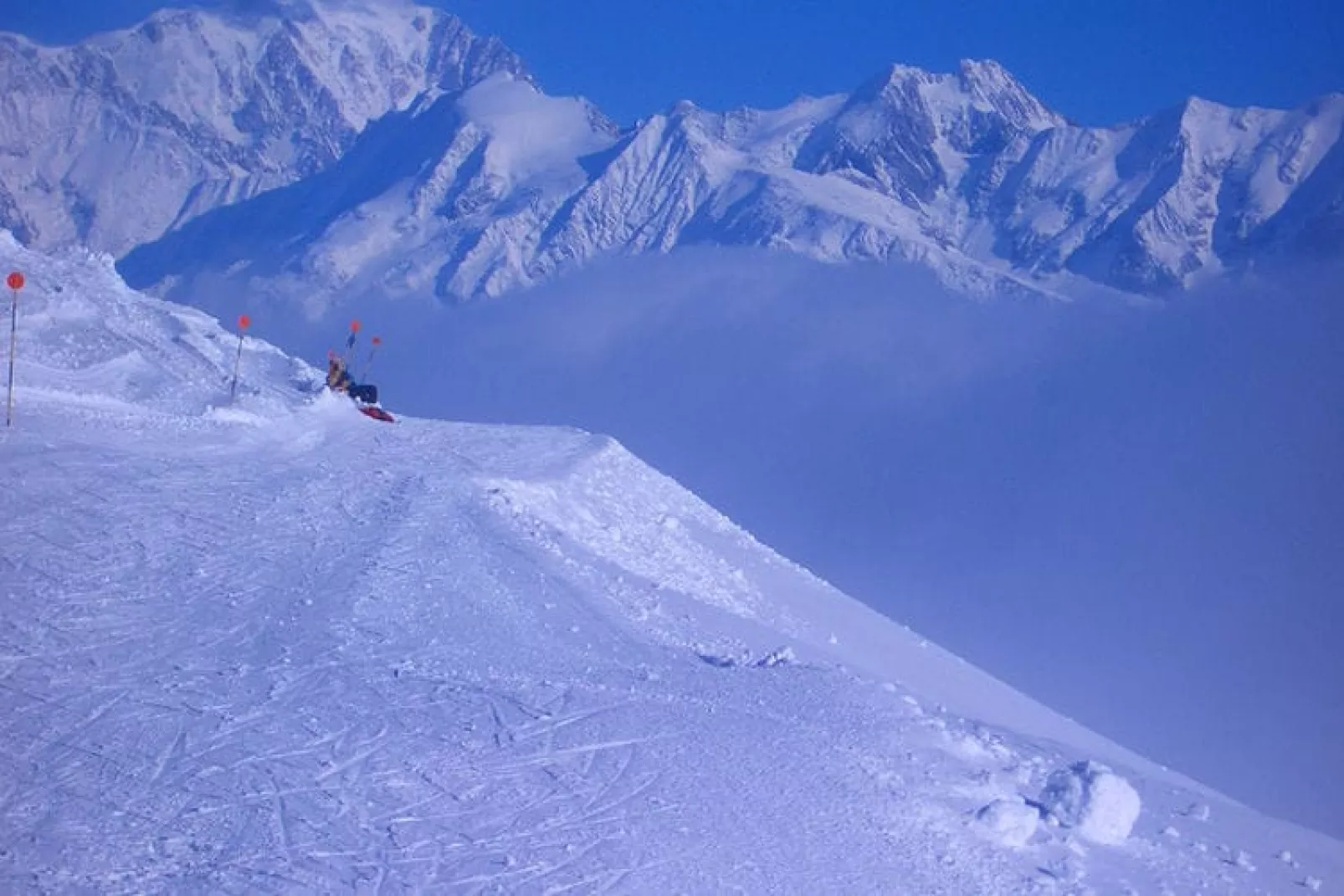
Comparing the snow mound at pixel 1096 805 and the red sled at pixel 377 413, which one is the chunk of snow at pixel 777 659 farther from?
the red sled at pixel 377 413

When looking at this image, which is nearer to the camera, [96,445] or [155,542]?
[155,542]

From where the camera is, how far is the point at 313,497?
23.7 m

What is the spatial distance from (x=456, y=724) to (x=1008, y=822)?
21.1 ft

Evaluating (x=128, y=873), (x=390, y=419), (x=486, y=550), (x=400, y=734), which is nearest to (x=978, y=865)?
(x=400, y=734)

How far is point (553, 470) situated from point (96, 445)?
1005 centimetres

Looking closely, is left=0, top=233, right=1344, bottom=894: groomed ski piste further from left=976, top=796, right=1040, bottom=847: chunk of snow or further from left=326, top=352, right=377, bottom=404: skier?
left=326, top=352, right=377, bottom=404: skier

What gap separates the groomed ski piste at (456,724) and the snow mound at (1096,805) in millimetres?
48

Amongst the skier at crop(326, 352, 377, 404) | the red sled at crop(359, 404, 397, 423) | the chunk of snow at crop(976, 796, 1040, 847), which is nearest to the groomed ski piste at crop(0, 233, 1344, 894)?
the chunk of snow at crop(976, 796, 1040, 847)

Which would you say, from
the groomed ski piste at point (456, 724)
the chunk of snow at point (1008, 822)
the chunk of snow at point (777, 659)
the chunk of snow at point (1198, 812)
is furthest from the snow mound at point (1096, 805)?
the chunk of snow at point (777, 659)

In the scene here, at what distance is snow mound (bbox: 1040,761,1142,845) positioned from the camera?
14.1m

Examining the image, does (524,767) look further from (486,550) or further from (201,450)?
(201,450)

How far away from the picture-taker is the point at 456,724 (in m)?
14.7

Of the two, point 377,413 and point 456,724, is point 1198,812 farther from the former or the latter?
point 377,413

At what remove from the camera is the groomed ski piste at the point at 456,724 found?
12008 mm
